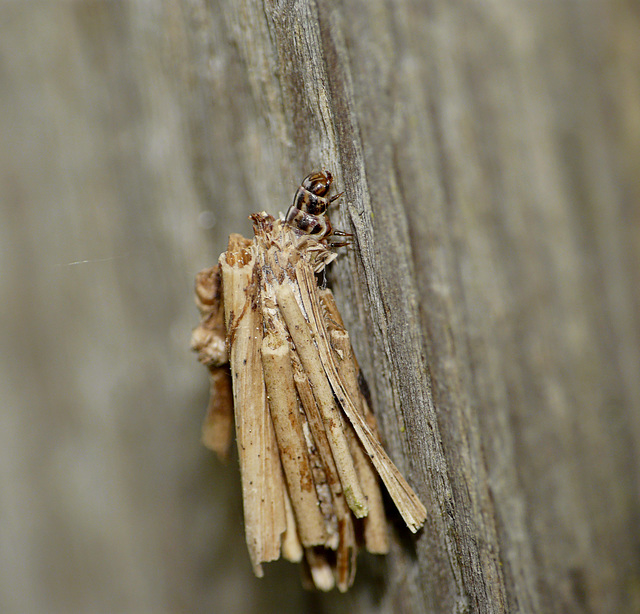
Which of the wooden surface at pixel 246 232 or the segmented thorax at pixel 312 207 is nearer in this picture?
the segmented thorax at pixel 312 207

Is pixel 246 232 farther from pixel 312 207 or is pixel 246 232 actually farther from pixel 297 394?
pixel 297 394

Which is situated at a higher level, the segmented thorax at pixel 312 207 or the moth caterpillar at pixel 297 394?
the segmented thorax at pixel 312 207

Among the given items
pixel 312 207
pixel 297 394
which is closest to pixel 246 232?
pixel 312 207

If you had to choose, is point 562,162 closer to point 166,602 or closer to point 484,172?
point 484,172

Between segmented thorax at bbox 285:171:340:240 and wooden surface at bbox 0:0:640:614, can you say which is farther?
wooden surface at bbox 0:0:640:614

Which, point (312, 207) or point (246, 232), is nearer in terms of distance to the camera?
point (312, 207)
